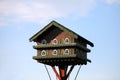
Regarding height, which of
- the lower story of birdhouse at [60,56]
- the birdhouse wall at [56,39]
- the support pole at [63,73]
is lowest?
the support pole at [63,73]

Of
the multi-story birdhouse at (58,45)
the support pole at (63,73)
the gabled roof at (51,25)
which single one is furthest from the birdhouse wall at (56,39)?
the support pole at (63,73)

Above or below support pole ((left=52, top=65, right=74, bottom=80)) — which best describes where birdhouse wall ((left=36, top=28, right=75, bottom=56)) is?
above

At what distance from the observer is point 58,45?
2942 cm

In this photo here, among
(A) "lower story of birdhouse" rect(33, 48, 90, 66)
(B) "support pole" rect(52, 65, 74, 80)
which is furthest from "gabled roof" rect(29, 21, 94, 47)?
(B) "support pole" rect(52, 65, 74, 80)

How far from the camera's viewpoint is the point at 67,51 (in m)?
29.2

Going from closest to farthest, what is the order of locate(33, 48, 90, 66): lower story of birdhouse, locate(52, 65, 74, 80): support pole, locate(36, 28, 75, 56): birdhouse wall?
locate(33, 48, 90, 66): lower story of birdhouse
locate(36, 28, 75, 56): birdhouse wall
locate(52, 65, 74, 80): support pole

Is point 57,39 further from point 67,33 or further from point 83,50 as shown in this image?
point 83,50

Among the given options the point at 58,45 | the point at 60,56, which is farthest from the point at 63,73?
the point at 58,45

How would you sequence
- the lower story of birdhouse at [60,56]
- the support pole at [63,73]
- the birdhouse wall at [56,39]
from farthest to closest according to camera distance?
the support pole at [63,73]
the birdhouse wall at [56,39]
the lower story of birdhouse at [60,56]

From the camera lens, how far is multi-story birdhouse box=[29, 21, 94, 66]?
2916 cm

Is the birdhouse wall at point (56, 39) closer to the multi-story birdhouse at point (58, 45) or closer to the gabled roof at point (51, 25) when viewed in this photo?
the multi-story birdhouse at point (58, 45)

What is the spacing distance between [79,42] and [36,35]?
3.92 m

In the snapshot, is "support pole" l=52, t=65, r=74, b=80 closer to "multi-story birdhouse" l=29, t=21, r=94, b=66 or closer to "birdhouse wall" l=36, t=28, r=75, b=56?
"multi-story birdhouse" l=29, t=21, r=94, b=66

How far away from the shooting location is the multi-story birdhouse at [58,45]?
29156mm
